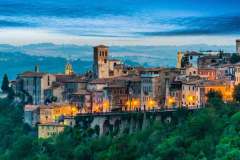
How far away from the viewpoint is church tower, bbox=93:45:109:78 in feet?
199

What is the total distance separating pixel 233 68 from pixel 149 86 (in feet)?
17.8

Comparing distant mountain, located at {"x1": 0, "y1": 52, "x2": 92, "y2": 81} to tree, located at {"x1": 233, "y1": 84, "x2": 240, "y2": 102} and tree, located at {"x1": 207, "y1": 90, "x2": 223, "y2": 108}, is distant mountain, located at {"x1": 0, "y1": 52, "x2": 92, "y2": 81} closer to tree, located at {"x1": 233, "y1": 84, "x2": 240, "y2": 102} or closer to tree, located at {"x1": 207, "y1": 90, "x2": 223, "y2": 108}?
tree, located at {"x1": 207, "y1": 90, "x2": 223, "y2": 108}

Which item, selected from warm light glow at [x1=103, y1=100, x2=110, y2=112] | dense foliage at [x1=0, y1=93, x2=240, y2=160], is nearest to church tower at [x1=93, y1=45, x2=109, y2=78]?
warm light glow at [x1=103, y1=100, x2=110, y2=112]

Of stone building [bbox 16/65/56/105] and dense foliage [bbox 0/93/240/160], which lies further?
stone building [bbox 16/65/56/105]

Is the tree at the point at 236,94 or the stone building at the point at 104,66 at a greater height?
the stone building at the point at 104,66

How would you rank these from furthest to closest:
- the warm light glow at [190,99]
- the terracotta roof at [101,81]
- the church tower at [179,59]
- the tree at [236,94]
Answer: the church tower at [179,59], the terracotta roof at [101,81], the warm light glow at [190,99], the tree at [236,94]

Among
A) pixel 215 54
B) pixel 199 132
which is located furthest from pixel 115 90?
pixel 199 132

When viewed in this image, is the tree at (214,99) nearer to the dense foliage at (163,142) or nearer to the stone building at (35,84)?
the dense foliage at (163,142)

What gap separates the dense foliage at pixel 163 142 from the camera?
3813 centimetres

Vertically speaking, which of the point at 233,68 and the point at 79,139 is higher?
the point at 233,68

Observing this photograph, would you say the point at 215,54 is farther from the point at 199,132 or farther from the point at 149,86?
the point at 199,132

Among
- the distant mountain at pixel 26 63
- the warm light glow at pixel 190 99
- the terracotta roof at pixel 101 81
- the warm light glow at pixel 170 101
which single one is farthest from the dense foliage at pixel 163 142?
the distant mountain at pixel 26 63

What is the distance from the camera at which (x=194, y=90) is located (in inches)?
1984

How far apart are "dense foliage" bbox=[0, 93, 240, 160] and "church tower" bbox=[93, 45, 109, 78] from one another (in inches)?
339
